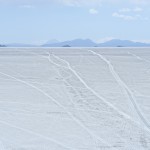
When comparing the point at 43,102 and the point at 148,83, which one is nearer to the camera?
the point at 43,102

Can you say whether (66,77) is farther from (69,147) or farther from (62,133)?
(69,147)

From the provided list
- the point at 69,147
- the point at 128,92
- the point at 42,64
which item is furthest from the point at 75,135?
the point at 42,64

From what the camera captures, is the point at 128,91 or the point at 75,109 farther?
the point at 128,91

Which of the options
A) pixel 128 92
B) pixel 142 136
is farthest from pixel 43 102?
pixel 142 136

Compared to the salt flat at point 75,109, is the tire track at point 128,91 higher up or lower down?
higher up

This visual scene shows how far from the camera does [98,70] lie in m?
15.7

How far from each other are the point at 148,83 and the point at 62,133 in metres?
6.07

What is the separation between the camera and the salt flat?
6574 millimetres

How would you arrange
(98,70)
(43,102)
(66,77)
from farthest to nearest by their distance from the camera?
1. (98,70)
2. (66,77)
3. (43,102)

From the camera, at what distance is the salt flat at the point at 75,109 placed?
6.57 meters

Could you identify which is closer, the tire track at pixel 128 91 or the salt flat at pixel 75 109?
the salt flat at pixel 75 109

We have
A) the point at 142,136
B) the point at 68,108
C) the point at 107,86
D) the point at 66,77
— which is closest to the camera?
the point at 142,136

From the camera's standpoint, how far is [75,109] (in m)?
8.90

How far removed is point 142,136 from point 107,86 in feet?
17.5
